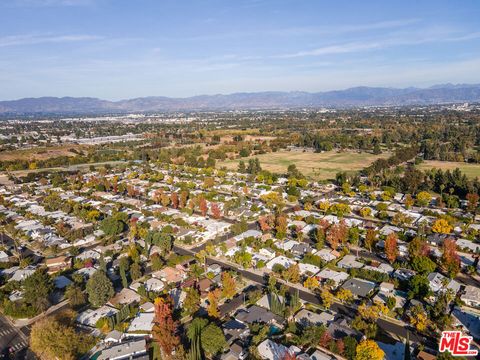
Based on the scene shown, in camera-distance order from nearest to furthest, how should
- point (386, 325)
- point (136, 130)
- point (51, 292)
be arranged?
point (386, 325) → point (51, 292) → point (136, 130)

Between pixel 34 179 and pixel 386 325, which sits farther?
pixel 34 179

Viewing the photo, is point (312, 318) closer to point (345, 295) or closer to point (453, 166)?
point (345, 295)

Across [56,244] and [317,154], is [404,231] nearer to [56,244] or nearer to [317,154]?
[56,244]

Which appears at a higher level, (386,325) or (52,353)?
(52,353)

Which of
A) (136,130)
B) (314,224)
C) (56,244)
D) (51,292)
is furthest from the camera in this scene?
(136,130)

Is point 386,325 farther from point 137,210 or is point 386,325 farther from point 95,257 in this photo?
point 137,210

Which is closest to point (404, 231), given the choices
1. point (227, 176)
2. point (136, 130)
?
point (227, 176)
